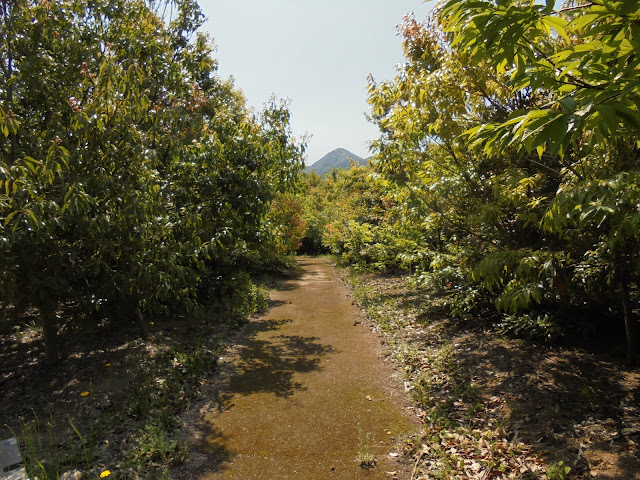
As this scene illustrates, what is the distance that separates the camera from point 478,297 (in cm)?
728

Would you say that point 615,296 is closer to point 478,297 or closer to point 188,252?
→ point 478,297

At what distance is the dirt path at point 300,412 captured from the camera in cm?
383

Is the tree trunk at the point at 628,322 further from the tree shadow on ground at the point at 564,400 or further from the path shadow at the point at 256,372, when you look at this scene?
the path shadow at the point at 256,372

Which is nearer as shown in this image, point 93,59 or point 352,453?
point 352,453

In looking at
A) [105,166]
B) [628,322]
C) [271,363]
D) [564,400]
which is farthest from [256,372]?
[628,322]

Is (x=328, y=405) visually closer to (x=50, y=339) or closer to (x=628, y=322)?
(x=628, y=322)

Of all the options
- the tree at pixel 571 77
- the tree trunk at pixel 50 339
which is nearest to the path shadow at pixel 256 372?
the tree trunk at pixel 50 339

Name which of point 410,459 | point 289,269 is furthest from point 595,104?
point 289,269

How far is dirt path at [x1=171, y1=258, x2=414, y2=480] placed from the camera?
3.83 meters

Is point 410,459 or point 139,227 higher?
point 139,227

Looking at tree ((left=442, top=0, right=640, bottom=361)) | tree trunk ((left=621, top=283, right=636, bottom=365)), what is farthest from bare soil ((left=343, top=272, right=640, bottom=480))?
tree ((left=442, top=0, right=640, bottom=361))

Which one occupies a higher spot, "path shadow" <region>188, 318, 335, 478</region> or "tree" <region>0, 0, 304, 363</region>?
"tree" <region>0, 0, 304, 363</region>

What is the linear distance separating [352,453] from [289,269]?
614 inches

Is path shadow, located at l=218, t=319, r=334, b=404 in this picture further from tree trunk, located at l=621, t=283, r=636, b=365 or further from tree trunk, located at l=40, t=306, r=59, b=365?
tree trunk, located at l=621, t=283, r=636, b=365
